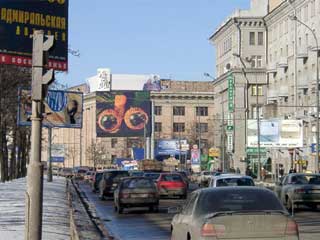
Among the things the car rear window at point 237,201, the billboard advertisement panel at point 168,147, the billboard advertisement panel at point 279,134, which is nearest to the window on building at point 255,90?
the billboard advertisement panel at point 168,147

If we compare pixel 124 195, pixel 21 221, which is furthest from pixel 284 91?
pixel 21 221

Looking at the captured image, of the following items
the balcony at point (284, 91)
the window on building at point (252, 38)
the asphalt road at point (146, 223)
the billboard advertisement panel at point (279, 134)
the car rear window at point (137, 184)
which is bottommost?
the asphalt road at point (146, 223)

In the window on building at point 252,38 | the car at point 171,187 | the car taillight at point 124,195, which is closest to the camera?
the car taillight at point 124,195

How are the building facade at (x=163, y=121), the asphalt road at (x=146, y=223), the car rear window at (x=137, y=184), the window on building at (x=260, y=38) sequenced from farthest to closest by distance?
1. the building facade at (x=163, y=121)
2. the window on building at (x=260, y=38)
3. the car rear window at (x=137, y=184)
4. the asphalt road at (x=146, y=223)

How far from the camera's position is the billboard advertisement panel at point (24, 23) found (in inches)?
968

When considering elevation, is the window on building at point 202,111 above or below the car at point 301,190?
above

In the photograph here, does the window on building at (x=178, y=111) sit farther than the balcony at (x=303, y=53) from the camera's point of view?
Yes

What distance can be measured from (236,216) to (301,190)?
1898 centimetres

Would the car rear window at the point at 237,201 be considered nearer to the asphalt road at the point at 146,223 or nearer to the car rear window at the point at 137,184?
the asphalt road at the point at 146,223

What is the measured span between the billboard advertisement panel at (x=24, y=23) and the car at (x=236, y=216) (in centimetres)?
1210

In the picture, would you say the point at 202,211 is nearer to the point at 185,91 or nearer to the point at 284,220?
the point at 284,220

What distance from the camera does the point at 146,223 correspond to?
86.4 ft

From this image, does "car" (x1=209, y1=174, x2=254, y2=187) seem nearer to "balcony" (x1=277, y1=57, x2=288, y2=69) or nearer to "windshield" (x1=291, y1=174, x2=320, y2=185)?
"windshield" (x1=291, y1=174, x2=320, y2=185)

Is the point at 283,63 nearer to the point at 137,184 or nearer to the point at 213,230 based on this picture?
the point at 137,184
